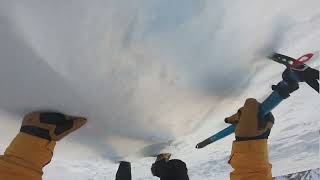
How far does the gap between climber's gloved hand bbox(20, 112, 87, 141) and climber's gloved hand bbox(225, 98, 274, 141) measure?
570 millimetres

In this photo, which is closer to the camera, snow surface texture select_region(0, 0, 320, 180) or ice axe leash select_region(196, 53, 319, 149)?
snow surface texture select_region(0, 0, 320, 180)

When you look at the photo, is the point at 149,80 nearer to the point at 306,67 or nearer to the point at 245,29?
the point at 245,29

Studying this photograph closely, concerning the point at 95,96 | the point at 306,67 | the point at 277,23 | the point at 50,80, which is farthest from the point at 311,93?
the point at 50,80

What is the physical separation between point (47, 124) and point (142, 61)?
15.1 inches

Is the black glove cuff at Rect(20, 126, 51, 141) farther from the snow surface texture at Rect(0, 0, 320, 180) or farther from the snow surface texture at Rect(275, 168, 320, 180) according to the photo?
the snow surface texture at Rect(275, 168, 320, 180)

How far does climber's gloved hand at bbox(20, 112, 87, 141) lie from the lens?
1.17 m

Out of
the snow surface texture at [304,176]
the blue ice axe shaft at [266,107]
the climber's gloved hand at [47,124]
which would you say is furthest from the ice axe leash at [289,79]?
the snow surface texture at [304,176]

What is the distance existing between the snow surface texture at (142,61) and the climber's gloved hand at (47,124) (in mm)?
30

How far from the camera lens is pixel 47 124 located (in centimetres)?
117

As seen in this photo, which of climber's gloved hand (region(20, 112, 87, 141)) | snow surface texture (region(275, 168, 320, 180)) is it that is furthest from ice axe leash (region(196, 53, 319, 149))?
snow surface texture (region(275, 168, 320, 180))

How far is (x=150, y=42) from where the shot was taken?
3.17ft

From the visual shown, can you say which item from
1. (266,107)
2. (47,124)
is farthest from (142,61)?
(266,107)

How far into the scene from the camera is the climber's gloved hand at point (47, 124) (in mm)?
1165

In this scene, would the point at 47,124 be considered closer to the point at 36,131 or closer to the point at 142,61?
the point at 36,131
